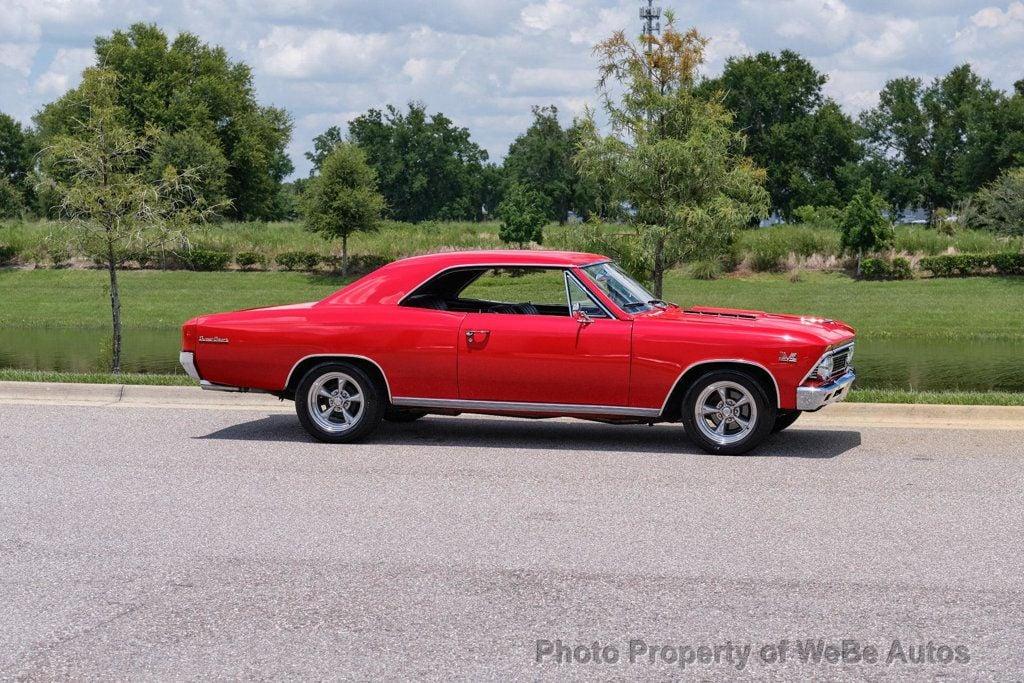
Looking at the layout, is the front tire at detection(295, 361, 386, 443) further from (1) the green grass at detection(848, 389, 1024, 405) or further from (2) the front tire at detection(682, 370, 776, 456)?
(1) the green grass at detection(848, 389, 1024, 405)

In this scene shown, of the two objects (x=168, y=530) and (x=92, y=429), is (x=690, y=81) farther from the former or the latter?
(x=168, y=530)

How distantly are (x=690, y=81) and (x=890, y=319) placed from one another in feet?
43.6

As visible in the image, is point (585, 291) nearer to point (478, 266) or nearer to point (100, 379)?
point (478, 266)

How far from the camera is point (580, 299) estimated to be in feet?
33.8

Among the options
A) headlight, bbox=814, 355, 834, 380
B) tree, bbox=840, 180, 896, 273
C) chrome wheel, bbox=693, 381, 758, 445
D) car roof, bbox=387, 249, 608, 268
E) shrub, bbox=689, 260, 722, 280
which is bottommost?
chrome wheel, bbox=693, 381, 758, 445

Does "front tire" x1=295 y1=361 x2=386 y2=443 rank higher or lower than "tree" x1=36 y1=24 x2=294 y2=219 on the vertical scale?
lower

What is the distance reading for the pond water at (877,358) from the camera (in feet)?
69.0

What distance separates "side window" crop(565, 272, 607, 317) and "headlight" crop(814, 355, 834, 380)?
1.75 meters

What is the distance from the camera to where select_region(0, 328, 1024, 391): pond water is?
21.0 metres

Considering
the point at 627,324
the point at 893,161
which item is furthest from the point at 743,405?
the point at 893,161

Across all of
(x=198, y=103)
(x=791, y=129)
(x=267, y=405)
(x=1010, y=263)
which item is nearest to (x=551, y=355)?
(x=267, y=405)

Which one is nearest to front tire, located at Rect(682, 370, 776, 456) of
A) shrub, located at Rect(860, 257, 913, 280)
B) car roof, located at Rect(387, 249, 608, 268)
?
car roof, located at Rect(387, 249, 608, 268)

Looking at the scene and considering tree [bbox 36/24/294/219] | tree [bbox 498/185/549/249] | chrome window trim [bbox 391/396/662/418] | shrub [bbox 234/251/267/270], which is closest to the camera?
chrome window trim [bbox 391/396/662/418]

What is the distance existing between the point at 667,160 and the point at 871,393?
1111 centimetres
